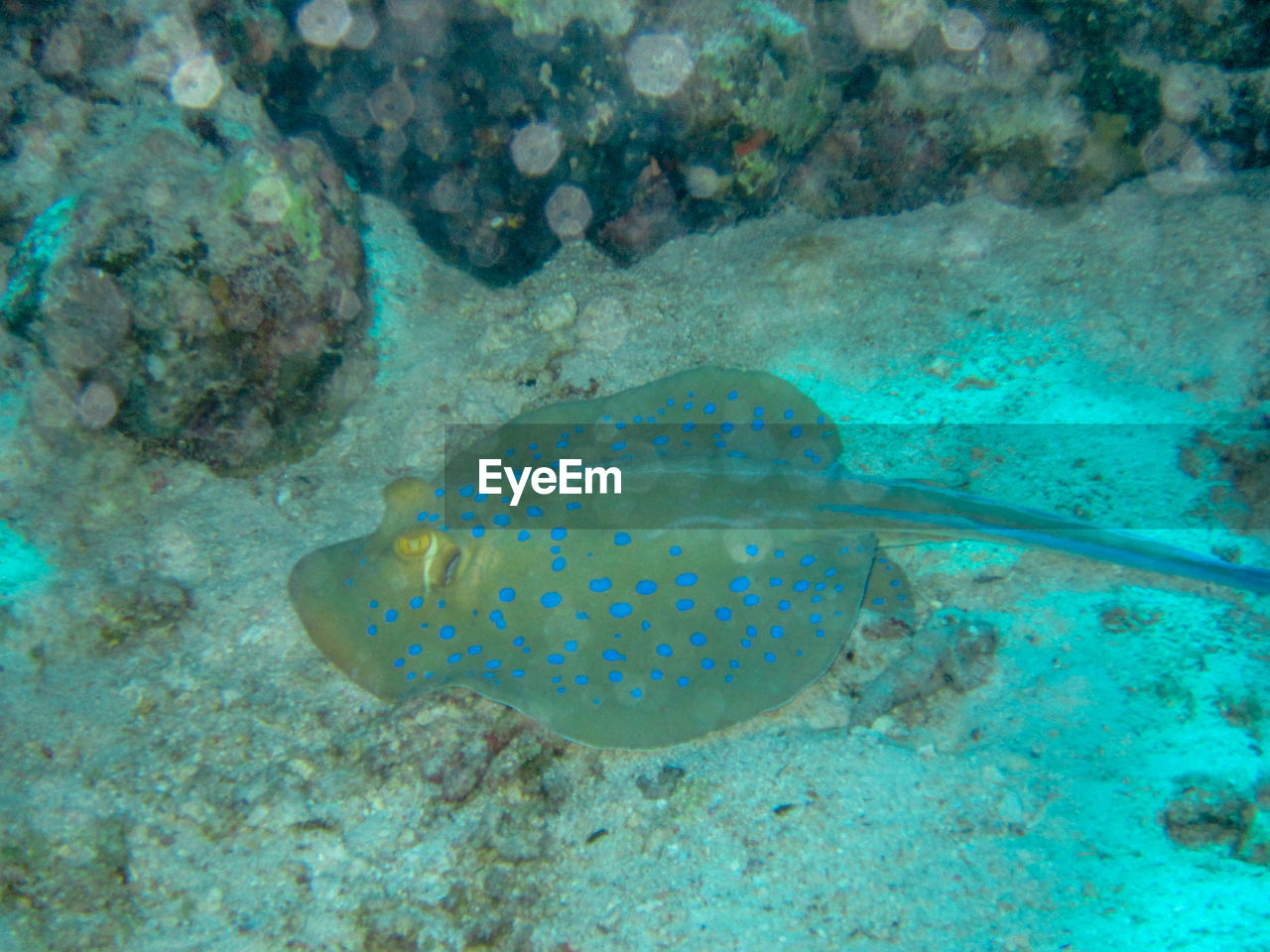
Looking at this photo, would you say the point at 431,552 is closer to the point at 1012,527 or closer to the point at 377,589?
the point at 377,589

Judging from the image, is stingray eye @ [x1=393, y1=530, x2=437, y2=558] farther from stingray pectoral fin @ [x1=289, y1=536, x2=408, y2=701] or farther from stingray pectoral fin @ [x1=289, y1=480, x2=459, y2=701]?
stingray pectoral fin @ [x1=289, y1=536, x2=408, y2=701]

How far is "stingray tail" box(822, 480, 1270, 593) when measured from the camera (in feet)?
9.89

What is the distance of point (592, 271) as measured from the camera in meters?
6.12

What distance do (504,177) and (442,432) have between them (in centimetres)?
238

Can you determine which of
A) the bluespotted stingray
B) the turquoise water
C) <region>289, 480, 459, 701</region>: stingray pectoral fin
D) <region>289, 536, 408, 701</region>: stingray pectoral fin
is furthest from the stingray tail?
<region>289, 536, 408, 701</region>: stingray pectoral fin

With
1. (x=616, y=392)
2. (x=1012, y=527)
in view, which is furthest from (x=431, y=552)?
(x=1012, y=527)

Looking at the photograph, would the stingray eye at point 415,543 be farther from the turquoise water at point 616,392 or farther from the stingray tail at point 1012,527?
the stingray tail at point 1012,527

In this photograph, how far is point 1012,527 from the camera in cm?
347

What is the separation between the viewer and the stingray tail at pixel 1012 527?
3.01 m

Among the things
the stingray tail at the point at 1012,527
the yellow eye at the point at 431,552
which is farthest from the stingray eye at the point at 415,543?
the stingray tail at the point at 1012,527

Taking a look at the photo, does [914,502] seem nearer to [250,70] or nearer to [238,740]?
[238,740]

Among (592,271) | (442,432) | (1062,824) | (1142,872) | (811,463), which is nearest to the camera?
(1142,872)

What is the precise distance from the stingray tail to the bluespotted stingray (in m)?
0.01

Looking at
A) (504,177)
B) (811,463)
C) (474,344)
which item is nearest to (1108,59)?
(811,463)
